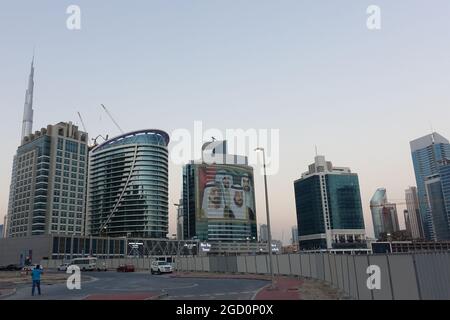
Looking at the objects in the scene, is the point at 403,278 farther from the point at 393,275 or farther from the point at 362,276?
the point at 362,276

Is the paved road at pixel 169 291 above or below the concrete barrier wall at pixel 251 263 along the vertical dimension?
below

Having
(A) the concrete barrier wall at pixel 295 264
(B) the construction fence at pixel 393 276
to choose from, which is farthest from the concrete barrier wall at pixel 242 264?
(B) the construction fence at pixel 393 276

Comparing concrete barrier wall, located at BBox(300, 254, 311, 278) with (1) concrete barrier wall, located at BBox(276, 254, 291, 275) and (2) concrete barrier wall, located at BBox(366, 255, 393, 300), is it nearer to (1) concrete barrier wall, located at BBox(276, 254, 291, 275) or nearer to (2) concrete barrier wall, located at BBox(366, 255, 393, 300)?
(1) concrete barrier wall, located at BBox(276, 254, 291, 275)

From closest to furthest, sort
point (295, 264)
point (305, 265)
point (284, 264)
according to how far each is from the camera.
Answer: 1. point (305, 265)
2. point (295, 264)
3. point (284, 264)

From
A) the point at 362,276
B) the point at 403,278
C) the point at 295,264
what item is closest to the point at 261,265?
the point at 295,264

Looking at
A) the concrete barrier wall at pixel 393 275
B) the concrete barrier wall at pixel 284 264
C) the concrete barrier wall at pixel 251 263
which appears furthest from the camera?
the concrete barrier wall at pixel 251 263

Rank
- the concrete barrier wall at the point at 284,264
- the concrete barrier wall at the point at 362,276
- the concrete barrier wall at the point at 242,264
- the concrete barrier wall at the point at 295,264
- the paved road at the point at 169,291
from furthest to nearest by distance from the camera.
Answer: the concrete barrier wall at the point at 242,264 → the concrete barrier wall at the point at 284,264 → the concrete barrier wall at the point at 295,264 → the paved road at the point at 169,291 → the concrete barrier wall at the point at 362,276

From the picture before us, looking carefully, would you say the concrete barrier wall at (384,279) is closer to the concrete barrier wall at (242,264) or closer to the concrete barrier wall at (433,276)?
the concrete barrier wall at (433,276)

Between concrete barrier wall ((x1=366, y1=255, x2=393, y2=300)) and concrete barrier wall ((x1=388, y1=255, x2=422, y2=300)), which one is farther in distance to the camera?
A: concrete barrier wall ((x1=366, y1=255, x2=393, y2=300))

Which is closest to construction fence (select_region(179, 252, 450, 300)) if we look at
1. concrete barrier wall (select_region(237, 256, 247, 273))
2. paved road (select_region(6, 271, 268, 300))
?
paved road (select_region(6, 271, 268, 300))

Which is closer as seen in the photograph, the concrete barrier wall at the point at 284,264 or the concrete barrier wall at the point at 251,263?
the concrete barrier wall at the point at 284,264
